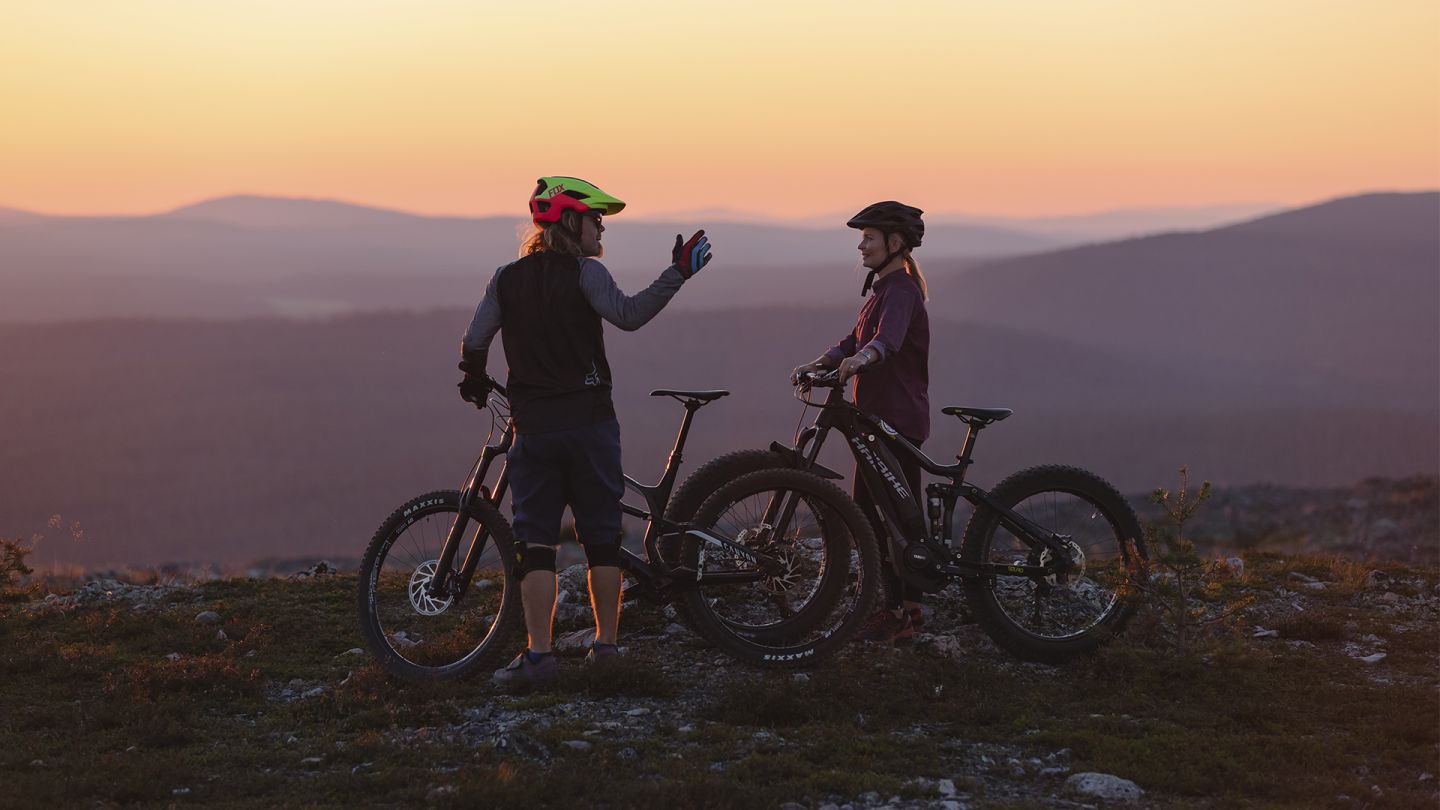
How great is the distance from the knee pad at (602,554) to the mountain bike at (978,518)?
48 centimetres

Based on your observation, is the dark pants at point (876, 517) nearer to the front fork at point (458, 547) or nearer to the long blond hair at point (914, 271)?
the long blond hair at point (914, 271)

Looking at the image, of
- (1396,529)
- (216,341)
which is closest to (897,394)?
(1396,529)

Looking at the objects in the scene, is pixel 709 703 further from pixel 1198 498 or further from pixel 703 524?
pixel 1198 498

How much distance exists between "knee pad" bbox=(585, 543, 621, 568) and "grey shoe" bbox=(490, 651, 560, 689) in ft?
1.77

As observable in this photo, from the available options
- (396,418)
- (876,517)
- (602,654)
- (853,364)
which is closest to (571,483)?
(602,654)

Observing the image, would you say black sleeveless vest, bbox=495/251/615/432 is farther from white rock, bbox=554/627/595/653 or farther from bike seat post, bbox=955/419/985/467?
bike seat post, bbox=955/419/985/467

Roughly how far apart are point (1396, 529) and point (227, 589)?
18.7 metres

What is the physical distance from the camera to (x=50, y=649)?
25.3 ft

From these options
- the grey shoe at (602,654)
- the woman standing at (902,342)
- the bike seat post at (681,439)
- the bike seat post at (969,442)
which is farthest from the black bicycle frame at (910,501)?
the grey shoe at (602,654)

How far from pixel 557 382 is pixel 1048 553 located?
2.93m

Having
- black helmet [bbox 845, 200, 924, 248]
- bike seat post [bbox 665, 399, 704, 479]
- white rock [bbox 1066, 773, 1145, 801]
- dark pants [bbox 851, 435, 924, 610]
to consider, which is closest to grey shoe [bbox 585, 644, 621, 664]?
bike seat post [bbox 665, 399, 704, 479]

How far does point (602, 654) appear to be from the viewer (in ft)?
22.1

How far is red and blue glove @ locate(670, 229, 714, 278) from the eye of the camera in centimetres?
611

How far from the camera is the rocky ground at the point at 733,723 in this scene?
534 cm
